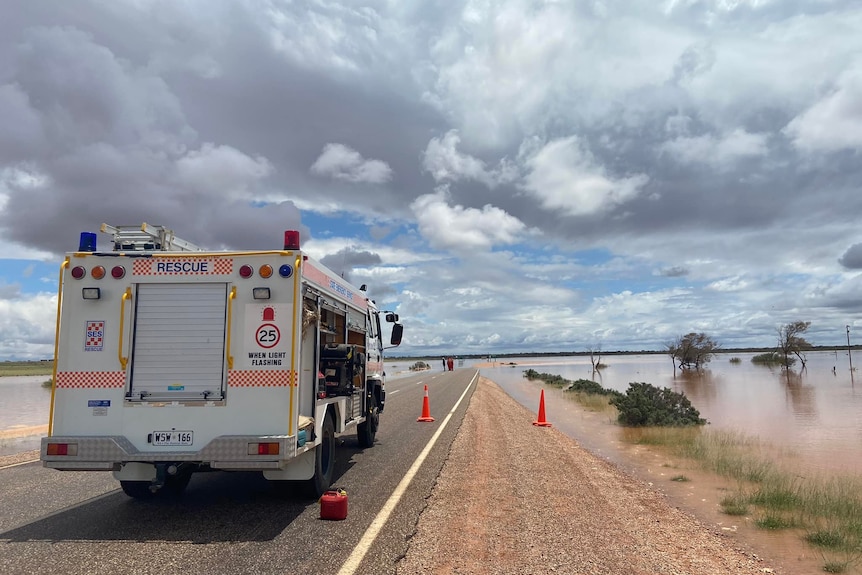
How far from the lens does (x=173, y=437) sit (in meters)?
6.24

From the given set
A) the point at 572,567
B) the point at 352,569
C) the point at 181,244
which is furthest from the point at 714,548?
the point at 181,244

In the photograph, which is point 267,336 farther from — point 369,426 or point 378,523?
point 369,426

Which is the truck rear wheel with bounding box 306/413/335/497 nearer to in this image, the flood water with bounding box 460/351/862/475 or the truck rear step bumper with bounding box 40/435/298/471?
the truck rear step bumper with bounding box 40/435/298/471

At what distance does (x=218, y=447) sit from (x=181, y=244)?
2703 millimetres

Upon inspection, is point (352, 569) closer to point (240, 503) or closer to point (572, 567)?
point (572, 567)

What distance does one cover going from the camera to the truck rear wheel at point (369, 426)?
445 inches

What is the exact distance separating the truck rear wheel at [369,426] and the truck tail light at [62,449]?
5516 mm

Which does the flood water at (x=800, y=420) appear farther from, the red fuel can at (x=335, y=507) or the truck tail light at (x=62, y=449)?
the truck tail light at (x=62, y=449)

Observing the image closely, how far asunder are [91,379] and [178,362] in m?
0.96

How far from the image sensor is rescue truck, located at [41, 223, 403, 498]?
20.2 feet

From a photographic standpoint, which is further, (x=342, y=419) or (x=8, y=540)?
(x=342, y=419)

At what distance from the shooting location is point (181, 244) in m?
7.30

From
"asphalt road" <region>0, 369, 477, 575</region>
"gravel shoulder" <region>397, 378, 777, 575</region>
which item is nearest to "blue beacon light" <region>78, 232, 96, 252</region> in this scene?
"asphalt road" <region>0, 369, 477, 575</region>

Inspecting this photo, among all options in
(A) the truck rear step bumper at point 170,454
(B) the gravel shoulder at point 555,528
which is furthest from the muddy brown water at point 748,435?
(A) the truck rear step bumper at point 170,454
